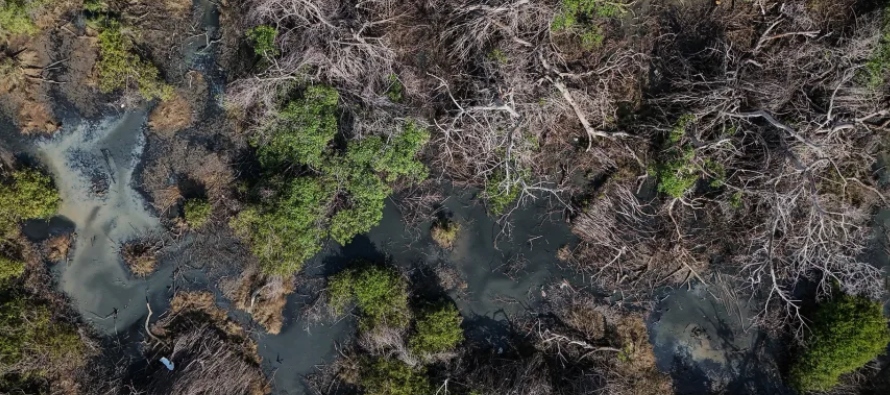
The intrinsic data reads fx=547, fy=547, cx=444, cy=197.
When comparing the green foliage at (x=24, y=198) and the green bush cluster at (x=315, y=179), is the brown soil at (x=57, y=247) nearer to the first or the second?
the green foliage at (x=24, y=198)

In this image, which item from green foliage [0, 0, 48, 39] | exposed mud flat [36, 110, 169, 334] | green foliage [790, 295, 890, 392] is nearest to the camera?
green foliage [790, 295, 890, 392]

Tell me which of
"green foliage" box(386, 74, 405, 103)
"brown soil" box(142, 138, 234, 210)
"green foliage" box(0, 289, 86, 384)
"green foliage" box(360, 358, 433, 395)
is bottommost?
"green foliage" box(360, 358, 433, 395)

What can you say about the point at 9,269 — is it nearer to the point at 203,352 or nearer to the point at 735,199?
the point at 203,352

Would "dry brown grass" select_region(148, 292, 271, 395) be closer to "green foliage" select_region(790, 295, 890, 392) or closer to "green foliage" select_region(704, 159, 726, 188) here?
"green foliage" select_region(704, 159, 726, 188)

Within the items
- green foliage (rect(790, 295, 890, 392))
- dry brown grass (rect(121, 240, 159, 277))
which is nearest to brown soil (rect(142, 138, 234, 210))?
dry brown grass (rect(121, 240, 159, 277))

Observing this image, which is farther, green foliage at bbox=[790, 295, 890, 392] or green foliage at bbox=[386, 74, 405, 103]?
green foliage at bbox=[386, 74, 405, 103]

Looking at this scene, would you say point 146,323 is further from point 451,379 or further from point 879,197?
point 879,197

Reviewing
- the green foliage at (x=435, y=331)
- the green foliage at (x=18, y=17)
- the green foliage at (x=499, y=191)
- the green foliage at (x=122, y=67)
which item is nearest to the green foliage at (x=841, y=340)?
the green foliage at (x=499, y=191)
